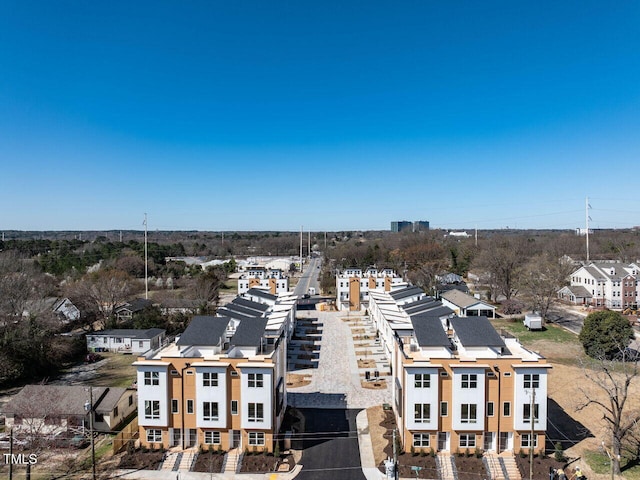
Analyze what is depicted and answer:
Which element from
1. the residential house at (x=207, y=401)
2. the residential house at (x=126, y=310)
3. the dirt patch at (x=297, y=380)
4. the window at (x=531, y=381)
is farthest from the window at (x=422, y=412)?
the residential house at (x=126, y=310)

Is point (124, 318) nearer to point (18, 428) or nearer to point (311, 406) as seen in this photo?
point (18, 428)

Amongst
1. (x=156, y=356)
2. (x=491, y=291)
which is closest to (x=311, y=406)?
(x=156, y=356)

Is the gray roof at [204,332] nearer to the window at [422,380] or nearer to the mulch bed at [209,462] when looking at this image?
the mulch bed at [209,462]

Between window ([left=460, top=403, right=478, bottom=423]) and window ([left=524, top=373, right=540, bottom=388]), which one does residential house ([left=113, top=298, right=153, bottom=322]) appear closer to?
window ([left=460, top=403, right=478, bottom=423])

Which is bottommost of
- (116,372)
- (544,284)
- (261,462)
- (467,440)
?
(116,372)

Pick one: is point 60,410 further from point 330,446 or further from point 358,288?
point 358,288

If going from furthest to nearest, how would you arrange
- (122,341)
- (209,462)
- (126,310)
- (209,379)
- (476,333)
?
(126,310) → (122,341) → (476,333) → (209,379) → (209,462)

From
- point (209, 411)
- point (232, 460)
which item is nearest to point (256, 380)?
point (209, 411)
